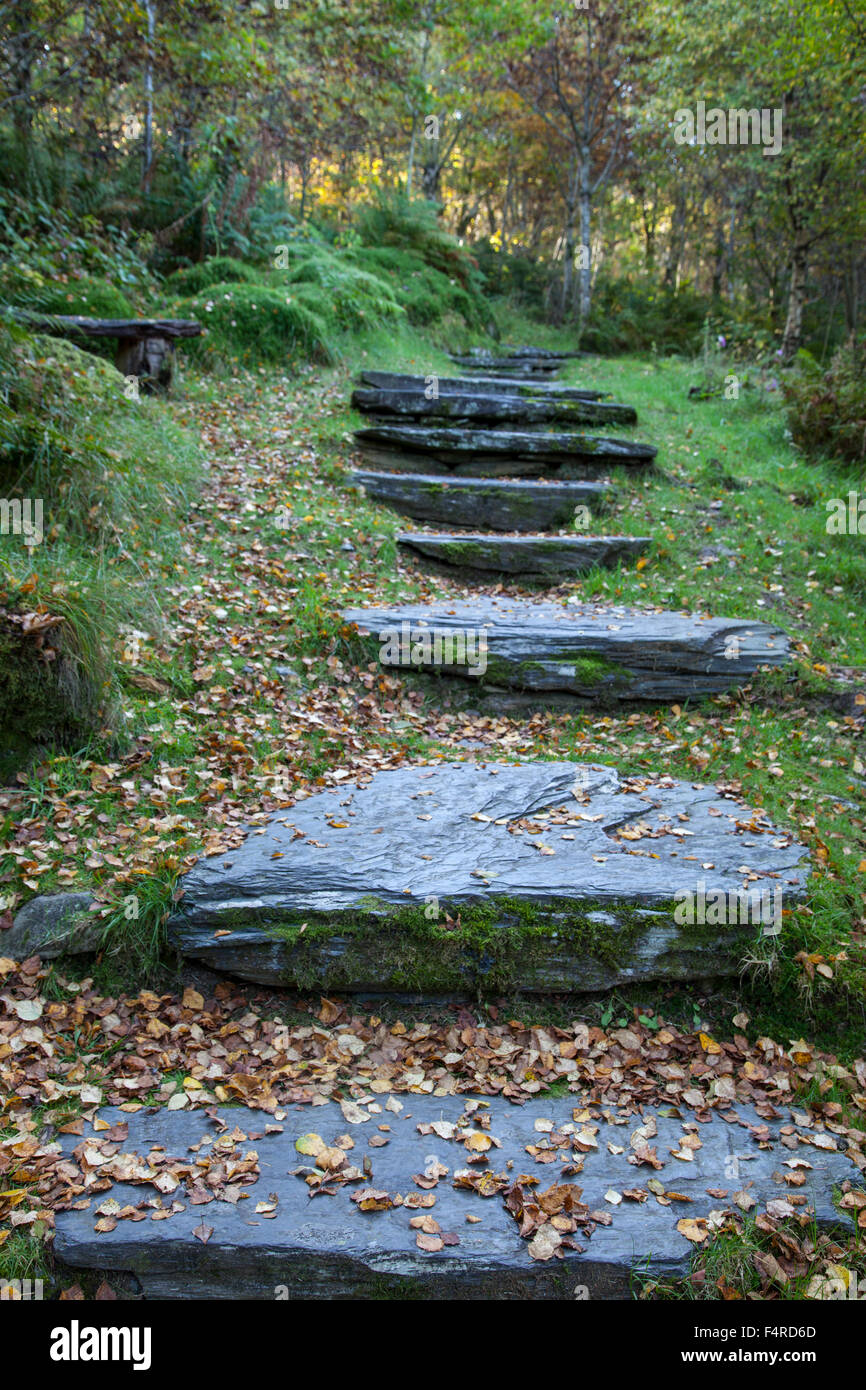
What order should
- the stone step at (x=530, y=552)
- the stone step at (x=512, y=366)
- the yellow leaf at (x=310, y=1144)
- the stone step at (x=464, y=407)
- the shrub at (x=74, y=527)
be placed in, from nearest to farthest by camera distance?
the yellow leaf at (x=310, y=1144)
the shrub at (x=74, y=527)
the stone step at (x=530, y=552)
the stone step at (x=464, y=407)
the stone step at (x=512, y=366)

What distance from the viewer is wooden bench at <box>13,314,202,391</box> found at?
783 cm

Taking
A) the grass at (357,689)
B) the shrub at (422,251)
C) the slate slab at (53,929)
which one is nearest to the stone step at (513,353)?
the shrub at (422,251)

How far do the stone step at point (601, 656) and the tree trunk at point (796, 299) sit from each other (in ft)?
33.6

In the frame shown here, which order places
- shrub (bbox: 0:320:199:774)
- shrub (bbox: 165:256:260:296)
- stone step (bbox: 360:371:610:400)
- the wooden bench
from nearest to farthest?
shrub (bbox: 0:320:199:774) < the wooden bench < stone step (bbox: 360:371:610:400) < shrub (bbox: 165:256:260:296)

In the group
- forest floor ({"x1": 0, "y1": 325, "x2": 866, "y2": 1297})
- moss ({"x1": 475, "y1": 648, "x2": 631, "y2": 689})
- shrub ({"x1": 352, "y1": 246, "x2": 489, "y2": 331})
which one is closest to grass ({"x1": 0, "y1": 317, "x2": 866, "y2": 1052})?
forest floor ({"x1": 0, "y1": 325, "x2": 866, "y2": 1297})

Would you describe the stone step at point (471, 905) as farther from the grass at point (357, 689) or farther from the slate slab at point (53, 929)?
the slate slab at point (53, 929)

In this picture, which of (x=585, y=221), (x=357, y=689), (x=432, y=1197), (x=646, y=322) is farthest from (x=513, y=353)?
(x=432, y=1197)

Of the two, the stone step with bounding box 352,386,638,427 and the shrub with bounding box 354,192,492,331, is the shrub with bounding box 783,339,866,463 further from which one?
the shrub with bounding box 354,192,492,331

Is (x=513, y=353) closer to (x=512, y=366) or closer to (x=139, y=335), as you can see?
(x=512, y=366)

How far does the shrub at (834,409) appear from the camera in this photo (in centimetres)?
910

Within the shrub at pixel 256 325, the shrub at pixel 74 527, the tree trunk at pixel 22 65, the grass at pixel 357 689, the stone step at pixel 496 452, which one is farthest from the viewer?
the shrub at pixel 256 325

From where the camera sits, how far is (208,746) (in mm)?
4969

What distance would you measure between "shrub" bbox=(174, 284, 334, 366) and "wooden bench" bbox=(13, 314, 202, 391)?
1331mm
